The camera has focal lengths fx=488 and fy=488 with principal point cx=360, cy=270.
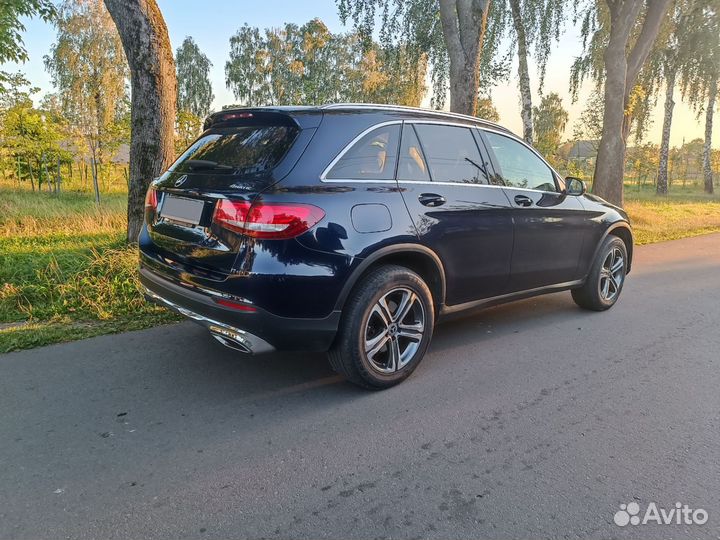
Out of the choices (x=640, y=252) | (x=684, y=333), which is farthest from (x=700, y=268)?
(x=684, y=333)

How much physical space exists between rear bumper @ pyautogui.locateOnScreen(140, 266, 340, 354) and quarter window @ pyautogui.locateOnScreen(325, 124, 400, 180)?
0.89 metres

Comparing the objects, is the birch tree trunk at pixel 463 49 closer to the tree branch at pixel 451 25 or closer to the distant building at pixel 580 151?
the tree branch at pixel 451 25

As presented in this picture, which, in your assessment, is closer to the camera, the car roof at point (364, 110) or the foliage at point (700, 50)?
the car roof at point (364, 110)

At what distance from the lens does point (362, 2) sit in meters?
11.3

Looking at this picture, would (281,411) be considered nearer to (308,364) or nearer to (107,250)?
(308,364)

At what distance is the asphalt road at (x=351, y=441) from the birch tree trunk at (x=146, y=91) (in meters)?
2.53

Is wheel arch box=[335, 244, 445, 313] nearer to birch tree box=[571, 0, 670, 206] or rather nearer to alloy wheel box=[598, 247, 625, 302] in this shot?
alloy wheel box=[598, 247, 625, 302]

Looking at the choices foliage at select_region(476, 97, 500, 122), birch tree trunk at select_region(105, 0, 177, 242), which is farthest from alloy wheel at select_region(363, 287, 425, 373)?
foliage at select_region(476, 97, 500, 122)

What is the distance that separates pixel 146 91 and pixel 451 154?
4012 mm

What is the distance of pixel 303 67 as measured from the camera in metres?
40.1

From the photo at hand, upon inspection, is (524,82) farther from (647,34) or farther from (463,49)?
(463,49)

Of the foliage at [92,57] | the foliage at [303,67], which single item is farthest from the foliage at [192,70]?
the foliage at [92,57]

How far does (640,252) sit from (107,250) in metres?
8.90

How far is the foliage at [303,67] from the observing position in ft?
118
